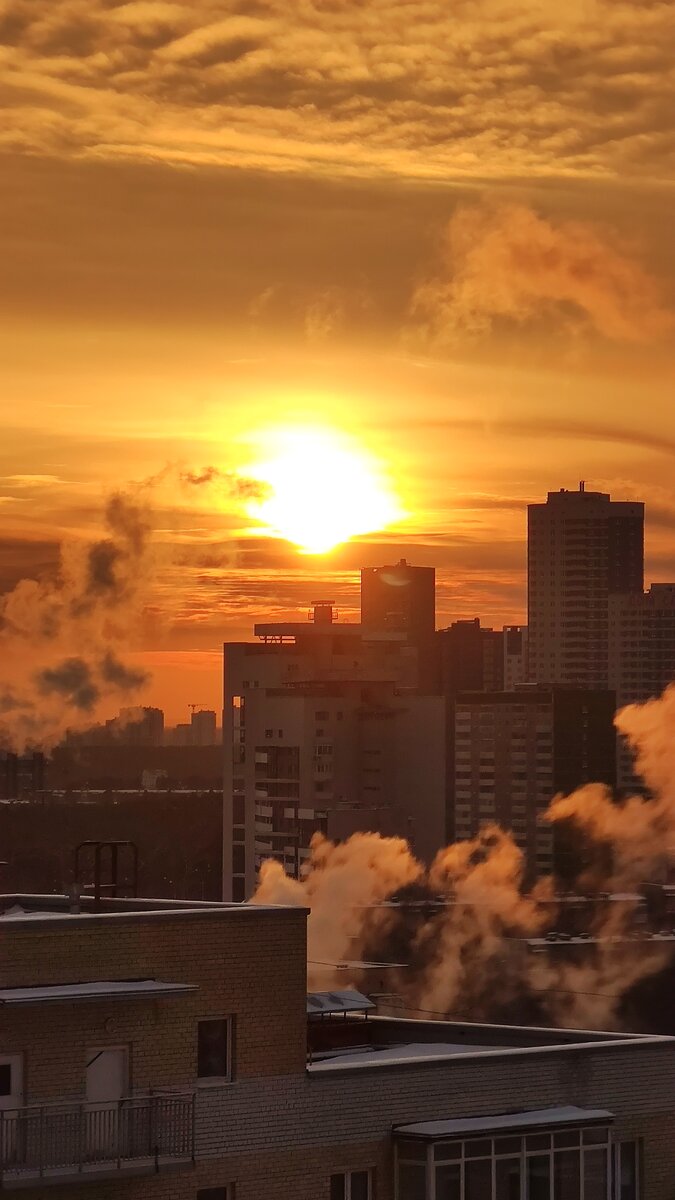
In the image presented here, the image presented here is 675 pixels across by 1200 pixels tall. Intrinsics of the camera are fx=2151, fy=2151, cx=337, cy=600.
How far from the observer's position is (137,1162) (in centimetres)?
3341

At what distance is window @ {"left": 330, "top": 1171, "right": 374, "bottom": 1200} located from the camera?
1399 inches

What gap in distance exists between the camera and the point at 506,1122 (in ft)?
119

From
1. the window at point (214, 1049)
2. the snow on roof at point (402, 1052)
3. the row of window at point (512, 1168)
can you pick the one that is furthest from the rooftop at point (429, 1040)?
the window at point (214, 1049)

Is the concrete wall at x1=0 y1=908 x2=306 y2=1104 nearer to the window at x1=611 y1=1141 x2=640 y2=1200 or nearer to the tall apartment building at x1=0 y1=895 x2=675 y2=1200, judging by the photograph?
the tall apartment building at x1=0 y1=895 x2=675 y2=1200

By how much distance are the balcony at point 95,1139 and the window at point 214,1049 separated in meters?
0.97

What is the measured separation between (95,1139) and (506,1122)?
7286 millimetres

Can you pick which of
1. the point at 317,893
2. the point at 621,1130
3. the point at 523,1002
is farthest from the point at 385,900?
the point at 621,1130

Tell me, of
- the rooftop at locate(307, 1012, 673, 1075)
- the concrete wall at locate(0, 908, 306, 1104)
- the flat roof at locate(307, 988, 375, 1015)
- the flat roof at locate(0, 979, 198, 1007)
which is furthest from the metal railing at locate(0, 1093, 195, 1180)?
the flat roof at locate(307, 988, 375, 1015)

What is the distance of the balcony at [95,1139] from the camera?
106 feet

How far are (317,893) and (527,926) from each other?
53.8 ft

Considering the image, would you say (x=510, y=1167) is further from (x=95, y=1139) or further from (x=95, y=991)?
(x=95, y=991)

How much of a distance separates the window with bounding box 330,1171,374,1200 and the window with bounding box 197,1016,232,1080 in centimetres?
266

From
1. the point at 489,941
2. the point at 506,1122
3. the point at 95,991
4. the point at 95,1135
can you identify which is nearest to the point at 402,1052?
the point at 506,1122

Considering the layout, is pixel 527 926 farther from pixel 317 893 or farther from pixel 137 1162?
pixel 137 1162
